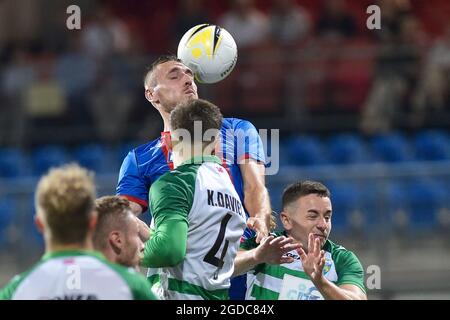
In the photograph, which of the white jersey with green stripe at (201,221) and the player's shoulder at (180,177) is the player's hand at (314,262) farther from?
the player's shoulder at (180,177)

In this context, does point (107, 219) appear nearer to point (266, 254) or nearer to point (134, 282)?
point (134, 282)

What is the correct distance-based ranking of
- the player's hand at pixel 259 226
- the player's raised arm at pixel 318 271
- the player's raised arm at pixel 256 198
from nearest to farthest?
1. the player's raised arm at pixel 318 271
2. the player's hand at pixel 259 226
3. the player's raised arm at pixel 256 198

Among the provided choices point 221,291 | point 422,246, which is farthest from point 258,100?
point 221,291

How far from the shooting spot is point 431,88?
14484mm

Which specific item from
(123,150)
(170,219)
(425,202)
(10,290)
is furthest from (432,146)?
(10,290)

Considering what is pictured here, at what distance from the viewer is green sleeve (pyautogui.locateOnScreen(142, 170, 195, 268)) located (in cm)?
532

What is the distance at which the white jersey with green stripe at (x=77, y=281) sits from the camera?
14.9ft

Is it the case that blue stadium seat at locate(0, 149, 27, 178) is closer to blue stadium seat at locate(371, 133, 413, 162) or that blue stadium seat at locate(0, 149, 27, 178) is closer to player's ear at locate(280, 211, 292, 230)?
blue stadium seat at locate(371, 133, 413, 162)

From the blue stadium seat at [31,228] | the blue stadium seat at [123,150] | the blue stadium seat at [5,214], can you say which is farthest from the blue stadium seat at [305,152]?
the blue stadium seat at [5,214]

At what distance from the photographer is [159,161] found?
6.93 m

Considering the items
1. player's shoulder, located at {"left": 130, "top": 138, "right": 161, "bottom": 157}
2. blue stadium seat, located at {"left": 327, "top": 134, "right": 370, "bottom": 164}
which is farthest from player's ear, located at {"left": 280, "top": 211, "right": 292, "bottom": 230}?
blue stadium seat, located at {"left": 327, "top": 134, "right": 370, "bottom": 164}

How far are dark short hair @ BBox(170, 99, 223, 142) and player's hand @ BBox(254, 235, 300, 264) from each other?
683 mm

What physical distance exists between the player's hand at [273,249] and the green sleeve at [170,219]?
21.8 inches

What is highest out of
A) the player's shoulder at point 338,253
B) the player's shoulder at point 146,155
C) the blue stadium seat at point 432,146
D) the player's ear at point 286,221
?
the blue stadium seat at point 432,146
